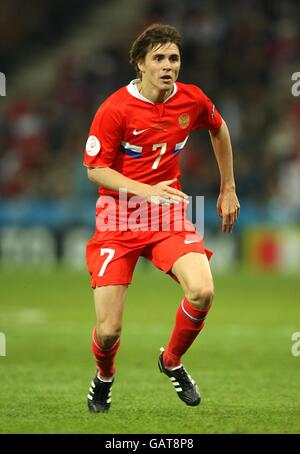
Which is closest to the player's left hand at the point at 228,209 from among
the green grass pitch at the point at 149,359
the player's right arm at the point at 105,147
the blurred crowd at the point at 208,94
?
the player's right arm at the point at 105,147

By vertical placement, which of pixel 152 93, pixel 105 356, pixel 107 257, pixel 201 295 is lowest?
pixel 105 356

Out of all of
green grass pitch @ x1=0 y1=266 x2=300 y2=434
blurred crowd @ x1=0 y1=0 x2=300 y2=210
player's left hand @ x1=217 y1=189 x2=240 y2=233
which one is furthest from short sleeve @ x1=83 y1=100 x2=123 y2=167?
blurred crowd @ x1=0 y1=0 x2=300 y2=210

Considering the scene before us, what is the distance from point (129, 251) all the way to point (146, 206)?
0.30 meters

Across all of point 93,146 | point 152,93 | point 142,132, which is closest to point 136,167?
point 142,132

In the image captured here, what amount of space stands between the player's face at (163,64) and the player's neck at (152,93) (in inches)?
2.1

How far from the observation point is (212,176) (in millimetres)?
17281

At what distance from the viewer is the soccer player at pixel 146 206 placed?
6145 millimetres

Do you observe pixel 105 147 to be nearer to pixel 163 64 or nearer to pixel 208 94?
pixel 163 64

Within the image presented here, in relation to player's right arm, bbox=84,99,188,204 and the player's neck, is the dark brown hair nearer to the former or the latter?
the player's neck

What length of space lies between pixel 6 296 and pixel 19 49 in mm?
8822

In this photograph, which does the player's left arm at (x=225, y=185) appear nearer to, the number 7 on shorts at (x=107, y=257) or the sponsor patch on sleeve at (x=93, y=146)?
the number 7 on shorts at (x=107, y=257)

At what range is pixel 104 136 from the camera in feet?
20.2

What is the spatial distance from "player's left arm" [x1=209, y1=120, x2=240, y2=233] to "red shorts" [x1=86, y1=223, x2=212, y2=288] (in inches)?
9.4

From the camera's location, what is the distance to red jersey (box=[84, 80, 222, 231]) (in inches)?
243
